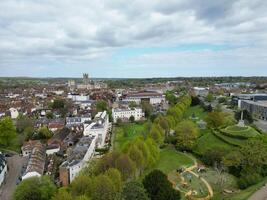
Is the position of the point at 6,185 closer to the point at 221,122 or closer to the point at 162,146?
the point at 162,146

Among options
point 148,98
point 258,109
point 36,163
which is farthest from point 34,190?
point 148,98

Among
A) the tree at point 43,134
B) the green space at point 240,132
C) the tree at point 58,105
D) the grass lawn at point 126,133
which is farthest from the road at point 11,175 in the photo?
the tree at point 58,105

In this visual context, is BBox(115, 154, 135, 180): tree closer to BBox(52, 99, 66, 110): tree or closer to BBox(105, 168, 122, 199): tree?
BBox(105, 168, 122, 199): tree

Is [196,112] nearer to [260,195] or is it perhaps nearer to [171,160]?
[171,160]

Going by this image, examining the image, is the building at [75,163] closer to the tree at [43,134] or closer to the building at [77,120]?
the tree at [43,134]

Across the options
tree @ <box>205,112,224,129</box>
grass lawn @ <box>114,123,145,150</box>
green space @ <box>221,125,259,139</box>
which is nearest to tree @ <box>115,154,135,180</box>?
grass lawn @ <box>114,123,145,150</box>

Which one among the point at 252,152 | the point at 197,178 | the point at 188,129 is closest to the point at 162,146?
the point at 188,129
